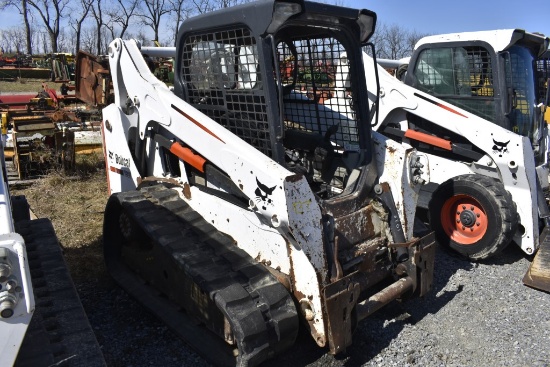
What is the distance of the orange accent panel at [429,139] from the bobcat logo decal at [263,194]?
3.11 m

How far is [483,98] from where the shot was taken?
18.2ft

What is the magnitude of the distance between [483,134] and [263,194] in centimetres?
305

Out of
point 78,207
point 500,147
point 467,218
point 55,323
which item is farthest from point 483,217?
point 78,207

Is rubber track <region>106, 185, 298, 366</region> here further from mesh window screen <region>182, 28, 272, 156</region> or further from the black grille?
the black grille

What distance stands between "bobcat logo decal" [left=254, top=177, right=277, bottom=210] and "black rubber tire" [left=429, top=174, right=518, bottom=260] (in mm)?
2814

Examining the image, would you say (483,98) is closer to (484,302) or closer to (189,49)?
(484,302)

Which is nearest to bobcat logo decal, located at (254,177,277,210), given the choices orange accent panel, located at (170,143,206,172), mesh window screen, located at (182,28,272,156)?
mesh window screen, located at (182,28,272,156)

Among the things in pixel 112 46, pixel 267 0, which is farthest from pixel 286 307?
pixel 112 46

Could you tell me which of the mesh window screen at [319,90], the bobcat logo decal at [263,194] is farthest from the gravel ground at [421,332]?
the mesh window screen at [319,90]

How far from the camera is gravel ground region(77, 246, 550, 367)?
349 cm

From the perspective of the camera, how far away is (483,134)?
5195mm

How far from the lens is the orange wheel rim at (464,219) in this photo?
516 centimetres

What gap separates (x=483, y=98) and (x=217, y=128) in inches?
134

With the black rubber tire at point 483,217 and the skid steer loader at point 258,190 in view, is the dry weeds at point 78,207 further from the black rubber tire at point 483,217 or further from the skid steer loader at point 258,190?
the black rubber tire at point 483,217
